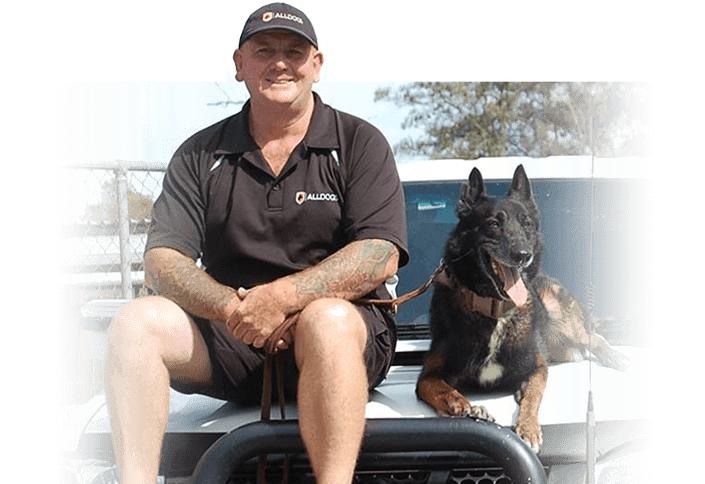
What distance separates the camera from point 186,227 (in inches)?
111

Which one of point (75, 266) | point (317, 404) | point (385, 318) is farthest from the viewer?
point (75, 266)

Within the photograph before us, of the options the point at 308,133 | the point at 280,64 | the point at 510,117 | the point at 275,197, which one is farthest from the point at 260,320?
the point at 510,117

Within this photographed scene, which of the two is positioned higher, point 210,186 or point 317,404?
point 210,186

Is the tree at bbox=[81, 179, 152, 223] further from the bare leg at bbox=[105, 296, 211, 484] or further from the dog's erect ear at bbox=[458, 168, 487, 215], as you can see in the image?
the dog's erect ear at bbox=[458, 168, 487, 215]

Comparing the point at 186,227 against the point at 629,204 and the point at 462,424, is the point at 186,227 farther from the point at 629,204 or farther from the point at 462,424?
the point at 629,204

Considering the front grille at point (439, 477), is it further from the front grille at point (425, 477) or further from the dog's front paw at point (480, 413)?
the dog's front paw at point (480, 413)

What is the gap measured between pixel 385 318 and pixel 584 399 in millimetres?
766

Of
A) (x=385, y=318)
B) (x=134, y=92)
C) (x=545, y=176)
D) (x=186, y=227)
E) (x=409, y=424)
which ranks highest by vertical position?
(x=134, y=92)

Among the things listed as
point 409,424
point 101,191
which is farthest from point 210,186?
point 409,424

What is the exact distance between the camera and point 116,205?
2.90 metres

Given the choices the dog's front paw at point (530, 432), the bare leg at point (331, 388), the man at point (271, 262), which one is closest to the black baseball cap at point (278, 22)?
the man at point (271, 262)

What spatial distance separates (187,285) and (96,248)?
0.47 meters

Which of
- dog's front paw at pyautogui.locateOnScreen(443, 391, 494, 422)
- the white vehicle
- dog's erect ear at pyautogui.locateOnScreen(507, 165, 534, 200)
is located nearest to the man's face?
the white vehicle

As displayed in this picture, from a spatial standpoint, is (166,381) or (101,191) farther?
(101,191)
